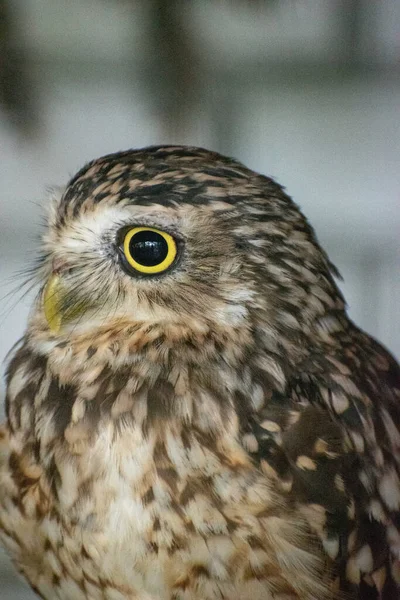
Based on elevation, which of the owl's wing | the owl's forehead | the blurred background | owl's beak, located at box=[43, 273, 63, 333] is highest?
the blurred background

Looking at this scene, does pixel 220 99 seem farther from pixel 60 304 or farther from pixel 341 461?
pixel 341 461

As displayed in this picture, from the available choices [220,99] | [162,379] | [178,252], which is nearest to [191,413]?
[162,379]

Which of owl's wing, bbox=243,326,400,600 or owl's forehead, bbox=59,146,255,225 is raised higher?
owl's forehead, bbox=59,146,255,225

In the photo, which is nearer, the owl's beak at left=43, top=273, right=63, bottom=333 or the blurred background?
the owl's beak at left=43, top=273, right=63, bottom=333

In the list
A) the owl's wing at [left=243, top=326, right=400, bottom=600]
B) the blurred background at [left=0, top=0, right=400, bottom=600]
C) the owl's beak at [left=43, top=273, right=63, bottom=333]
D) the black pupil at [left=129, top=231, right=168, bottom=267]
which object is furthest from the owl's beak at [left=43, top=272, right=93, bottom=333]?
the blurred background at [left=0, top=0, right=400, bottom=600]

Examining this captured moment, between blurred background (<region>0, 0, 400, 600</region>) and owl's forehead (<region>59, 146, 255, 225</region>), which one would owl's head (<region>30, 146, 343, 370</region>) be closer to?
owl's forehead (<region>59, 146, 255, 225</region>)

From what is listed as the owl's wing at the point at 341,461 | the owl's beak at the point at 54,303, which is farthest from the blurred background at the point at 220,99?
the owl's wing at the point at 341,461

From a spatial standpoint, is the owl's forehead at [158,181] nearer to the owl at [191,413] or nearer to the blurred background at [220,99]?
the owl at [191,413]
